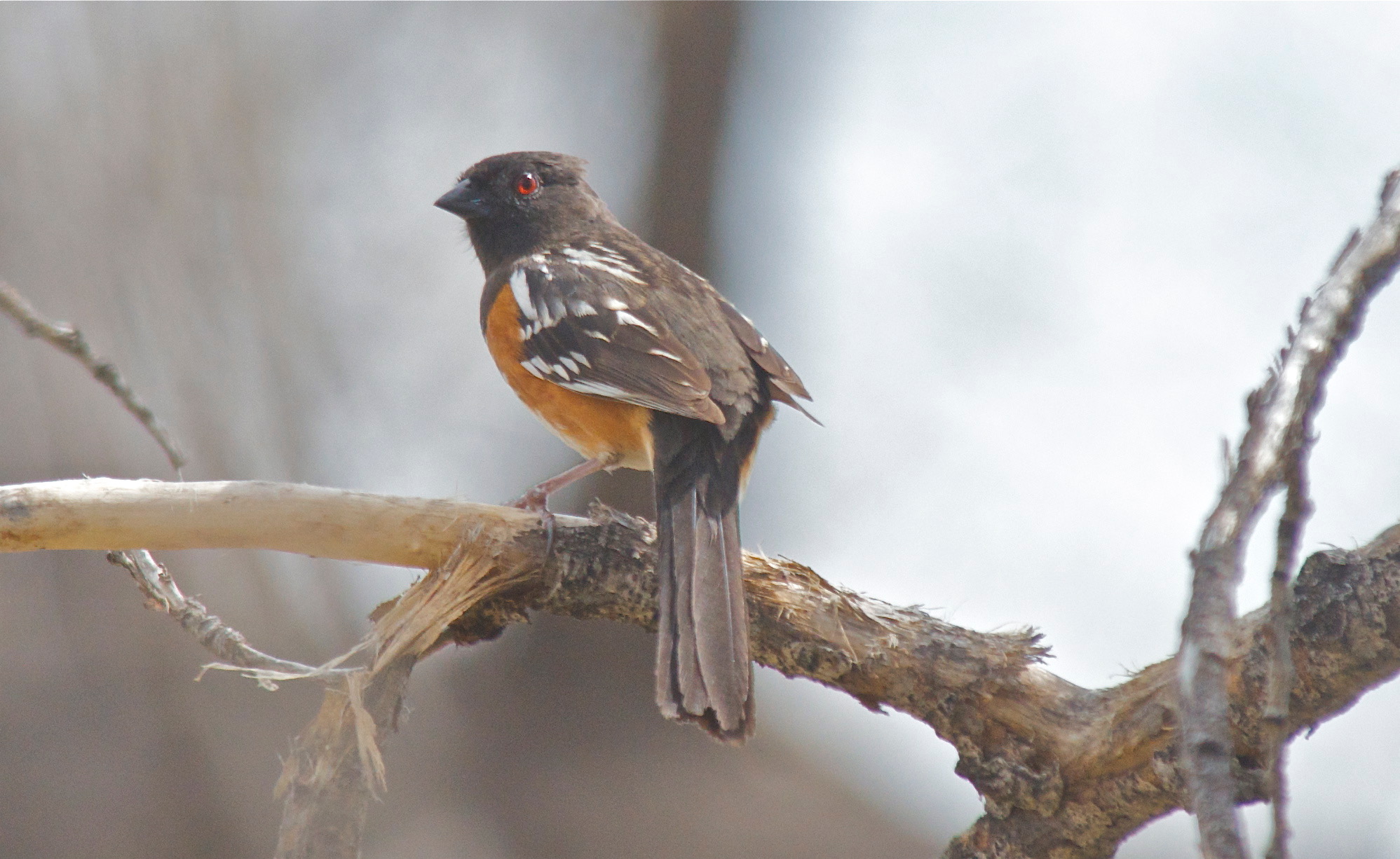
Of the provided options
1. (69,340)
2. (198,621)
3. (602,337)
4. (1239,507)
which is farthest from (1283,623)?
(602,337)

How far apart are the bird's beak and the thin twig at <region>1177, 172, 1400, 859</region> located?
8.46 ft

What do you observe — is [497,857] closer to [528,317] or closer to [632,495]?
[632,495]

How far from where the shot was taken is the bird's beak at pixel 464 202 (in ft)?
10.6

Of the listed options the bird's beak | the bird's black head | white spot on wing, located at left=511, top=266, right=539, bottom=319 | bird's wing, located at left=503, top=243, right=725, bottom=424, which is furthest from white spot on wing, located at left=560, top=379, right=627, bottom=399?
the bird's beak

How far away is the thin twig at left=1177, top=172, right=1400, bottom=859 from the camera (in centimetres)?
78

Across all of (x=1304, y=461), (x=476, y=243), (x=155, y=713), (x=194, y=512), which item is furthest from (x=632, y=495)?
(x=1304, y=461)

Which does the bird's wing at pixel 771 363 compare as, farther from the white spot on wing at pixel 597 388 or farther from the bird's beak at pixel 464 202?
the bird's beak at pixel 464 202

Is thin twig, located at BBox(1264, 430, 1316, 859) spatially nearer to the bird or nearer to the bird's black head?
the bird

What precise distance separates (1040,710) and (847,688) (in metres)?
0.32

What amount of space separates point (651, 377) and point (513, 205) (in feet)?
3.85

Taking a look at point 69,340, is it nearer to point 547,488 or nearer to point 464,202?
point 547,488

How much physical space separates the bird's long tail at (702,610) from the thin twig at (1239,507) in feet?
3.13

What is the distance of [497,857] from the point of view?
354 cm

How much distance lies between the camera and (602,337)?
2.54 m
